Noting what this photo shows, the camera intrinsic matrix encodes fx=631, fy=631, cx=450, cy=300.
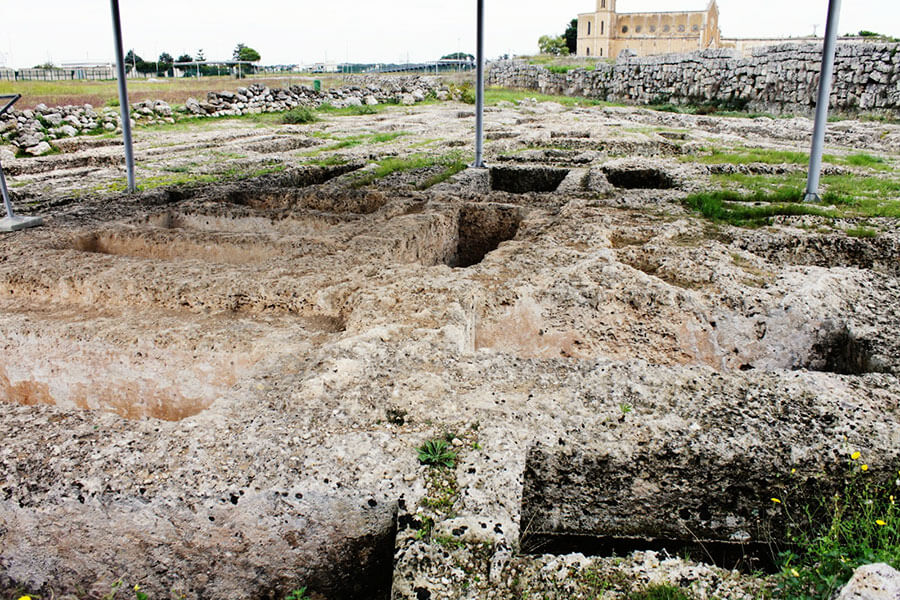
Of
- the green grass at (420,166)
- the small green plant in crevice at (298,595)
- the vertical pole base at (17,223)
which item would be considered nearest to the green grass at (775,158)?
the green grass at (420,166)

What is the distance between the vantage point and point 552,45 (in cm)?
6769

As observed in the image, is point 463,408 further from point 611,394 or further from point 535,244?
point 535,244

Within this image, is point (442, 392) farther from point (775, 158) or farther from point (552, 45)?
Answer: point (552, 45)

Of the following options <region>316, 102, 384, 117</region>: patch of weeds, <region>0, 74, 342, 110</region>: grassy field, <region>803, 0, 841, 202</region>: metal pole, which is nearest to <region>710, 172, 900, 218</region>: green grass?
<region>803, 0, 841, 202</region>: metal pole

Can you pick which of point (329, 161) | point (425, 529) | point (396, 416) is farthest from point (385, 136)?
point (425, 529)

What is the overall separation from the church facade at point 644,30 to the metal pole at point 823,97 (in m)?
58.4

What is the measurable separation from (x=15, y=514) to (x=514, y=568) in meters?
1.60

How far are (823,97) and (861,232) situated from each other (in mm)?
1589

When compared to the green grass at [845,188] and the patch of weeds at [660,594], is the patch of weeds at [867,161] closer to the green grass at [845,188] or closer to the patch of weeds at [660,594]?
the green grass at [845,188]

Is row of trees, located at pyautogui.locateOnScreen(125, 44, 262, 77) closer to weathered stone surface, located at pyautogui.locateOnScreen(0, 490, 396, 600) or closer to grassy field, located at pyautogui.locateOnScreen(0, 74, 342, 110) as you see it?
grassy field, located at pyautogui.locateOnScreen(0, 74, 342, 110)

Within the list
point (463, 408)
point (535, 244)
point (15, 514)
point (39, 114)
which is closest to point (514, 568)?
point (463, 408)

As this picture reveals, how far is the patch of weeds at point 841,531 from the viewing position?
179 cm

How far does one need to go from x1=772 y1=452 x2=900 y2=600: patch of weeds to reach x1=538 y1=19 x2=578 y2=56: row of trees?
69156mm

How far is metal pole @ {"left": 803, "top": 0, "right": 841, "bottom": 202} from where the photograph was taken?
5420 mm
